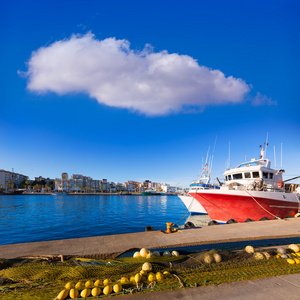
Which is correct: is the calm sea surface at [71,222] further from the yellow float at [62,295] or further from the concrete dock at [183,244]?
the yellow float at [62,295]

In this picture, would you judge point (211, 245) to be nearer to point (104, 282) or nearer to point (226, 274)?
point (226, 274)

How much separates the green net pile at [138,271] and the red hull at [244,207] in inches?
491

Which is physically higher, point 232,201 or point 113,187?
Result: point 232,201

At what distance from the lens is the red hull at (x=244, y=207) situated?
17.0 m

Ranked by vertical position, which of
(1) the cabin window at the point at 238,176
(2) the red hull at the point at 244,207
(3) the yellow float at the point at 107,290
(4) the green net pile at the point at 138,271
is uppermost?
(1) the cabin window at the point at 238,176

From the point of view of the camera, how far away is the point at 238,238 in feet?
25.9

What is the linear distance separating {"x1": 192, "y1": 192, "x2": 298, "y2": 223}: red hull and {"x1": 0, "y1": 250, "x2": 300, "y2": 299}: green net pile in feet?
40.9

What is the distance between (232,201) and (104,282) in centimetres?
1566

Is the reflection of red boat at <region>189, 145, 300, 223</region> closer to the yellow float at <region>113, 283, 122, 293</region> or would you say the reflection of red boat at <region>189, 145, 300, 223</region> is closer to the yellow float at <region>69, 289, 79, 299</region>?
the yellow float at <region>113, 283, 122, 293</region>

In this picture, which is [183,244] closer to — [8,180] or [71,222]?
[71,222]

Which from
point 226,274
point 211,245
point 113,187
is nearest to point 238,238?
point 211,245

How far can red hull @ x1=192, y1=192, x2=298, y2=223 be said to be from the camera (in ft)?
55.9

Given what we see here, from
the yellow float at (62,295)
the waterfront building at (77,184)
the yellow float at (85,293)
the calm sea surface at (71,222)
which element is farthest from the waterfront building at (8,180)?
the yellow float at (85,293)

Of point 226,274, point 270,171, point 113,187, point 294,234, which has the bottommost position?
point 113,187
